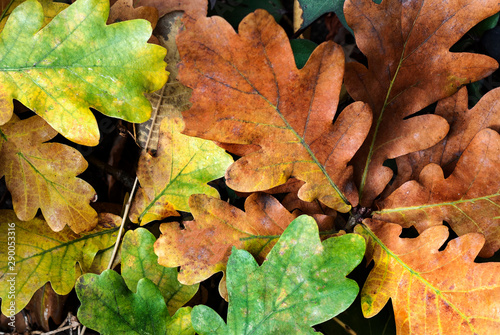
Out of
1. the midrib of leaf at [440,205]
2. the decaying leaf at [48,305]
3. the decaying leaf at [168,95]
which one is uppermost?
the decaying leaf at [168,95]

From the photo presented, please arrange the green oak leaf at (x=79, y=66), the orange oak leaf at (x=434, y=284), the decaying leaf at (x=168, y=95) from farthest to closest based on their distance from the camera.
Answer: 1. the decaying leaf at (x=168, y=95)
2. the green oak leaf at (x=79, y=66)
3. the orange oak leaf at (x=434, y=284)

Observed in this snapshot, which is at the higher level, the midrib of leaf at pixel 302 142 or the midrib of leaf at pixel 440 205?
the midrib of leaf at pixel 302 142

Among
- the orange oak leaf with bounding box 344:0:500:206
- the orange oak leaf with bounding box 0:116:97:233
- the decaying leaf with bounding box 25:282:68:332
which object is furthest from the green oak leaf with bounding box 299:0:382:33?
the decaying leaf with bounding box 25:282:68:332

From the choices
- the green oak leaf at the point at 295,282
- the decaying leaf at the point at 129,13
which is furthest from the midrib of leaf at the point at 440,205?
the decaying leaf at the point at 129,13

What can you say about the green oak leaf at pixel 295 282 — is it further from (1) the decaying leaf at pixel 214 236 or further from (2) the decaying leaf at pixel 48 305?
(2) the decaying leaf at pixel 48 305

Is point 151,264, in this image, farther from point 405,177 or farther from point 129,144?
point 405,177

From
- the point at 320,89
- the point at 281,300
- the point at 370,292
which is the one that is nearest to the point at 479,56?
the point at 320,89

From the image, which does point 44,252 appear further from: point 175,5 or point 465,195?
point 465,195

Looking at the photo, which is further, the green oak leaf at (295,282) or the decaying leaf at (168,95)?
the decaying leaf at (168,95)

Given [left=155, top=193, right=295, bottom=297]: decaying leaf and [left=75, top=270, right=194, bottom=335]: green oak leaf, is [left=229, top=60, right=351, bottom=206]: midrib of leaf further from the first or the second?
[left=75, top=270, right=194, bottom=335]: green oak leaf
